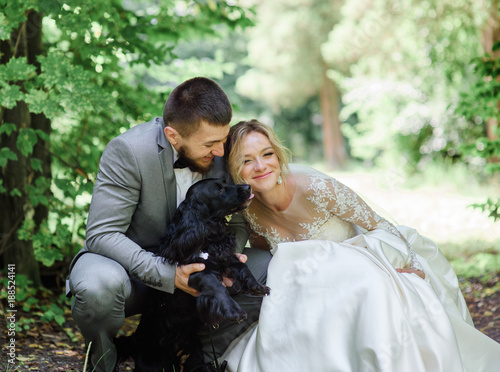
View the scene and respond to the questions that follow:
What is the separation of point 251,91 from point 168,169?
1722 cm

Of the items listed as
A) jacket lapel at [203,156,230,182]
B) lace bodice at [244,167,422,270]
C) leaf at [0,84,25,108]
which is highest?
leaf at [0,84,25,108]

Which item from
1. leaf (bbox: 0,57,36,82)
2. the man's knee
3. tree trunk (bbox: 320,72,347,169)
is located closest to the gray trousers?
the man's knee

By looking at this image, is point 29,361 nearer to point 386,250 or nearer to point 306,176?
point 306,176

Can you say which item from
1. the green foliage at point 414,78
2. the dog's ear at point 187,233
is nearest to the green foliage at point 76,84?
the dog's ear at point 187,233

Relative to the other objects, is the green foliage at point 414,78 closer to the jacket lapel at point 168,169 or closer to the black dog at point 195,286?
the jacket lapel at point 168,169

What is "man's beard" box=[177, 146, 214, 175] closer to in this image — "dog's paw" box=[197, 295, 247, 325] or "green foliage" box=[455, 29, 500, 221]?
"dog's paw" box=[197, 295, 247, 325]

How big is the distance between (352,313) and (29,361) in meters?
1.89

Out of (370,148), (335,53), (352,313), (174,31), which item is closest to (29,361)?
(352,313)

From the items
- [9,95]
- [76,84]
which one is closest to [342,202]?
[76,84]

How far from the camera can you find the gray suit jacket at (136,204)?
2480mm

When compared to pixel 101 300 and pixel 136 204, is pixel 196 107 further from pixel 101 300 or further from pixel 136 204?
pixel 101 300

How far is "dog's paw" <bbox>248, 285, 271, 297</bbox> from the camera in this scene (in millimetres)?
2479

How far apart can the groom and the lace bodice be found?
0.45 metres

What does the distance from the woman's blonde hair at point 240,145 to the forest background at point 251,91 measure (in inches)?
38.2
